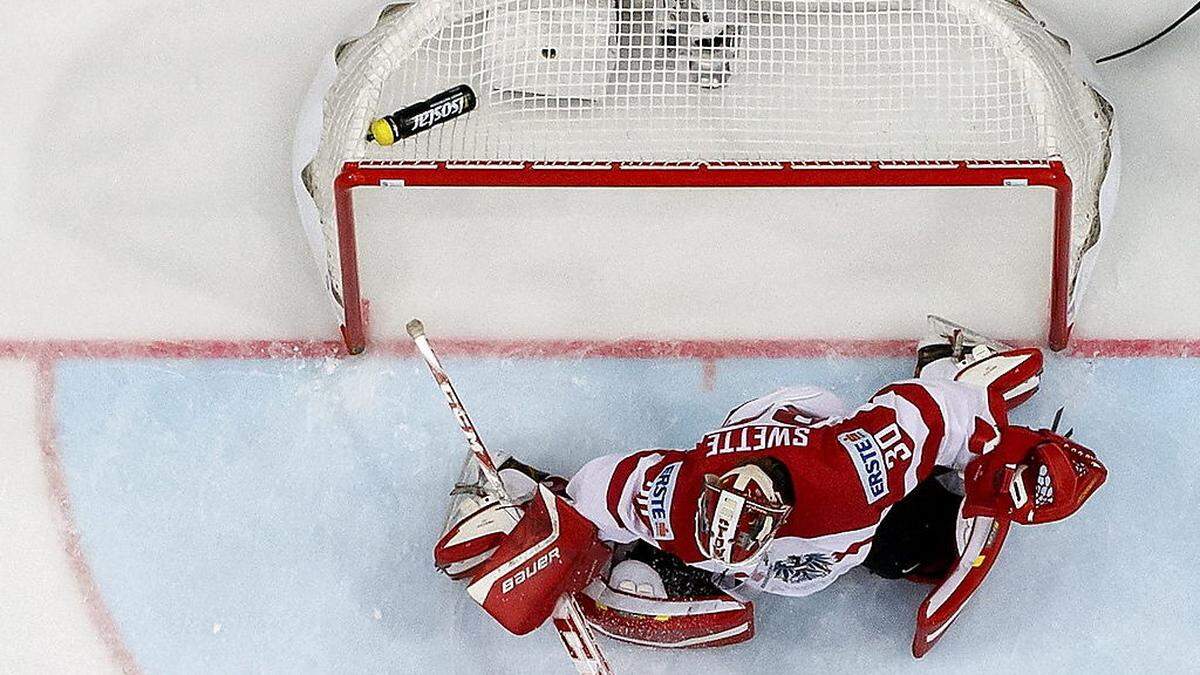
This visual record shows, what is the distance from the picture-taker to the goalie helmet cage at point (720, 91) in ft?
8.38

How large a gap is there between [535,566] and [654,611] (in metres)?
0.29

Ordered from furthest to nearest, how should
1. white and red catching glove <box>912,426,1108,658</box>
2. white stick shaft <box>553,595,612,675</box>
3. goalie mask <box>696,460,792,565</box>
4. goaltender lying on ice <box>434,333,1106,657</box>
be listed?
white stick shaft <box>553,595,612,675</box> < white and red catching glove <box>912,426,1108,658</box> < goaltender lying on ice <box>434,333,1106,657</box> < goalie mask <box>696,460,792,565</box>

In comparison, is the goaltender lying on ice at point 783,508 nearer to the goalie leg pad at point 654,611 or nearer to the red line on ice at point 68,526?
the goalie leg pad at point 654,611

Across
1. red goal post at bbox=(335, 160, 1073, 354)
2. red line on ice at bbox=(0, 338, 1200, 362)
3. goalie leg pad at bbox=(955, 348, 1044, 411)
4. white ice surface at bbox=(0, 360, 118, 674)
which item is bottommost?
white ice surface at bbox=(0, 360, 118, 674)

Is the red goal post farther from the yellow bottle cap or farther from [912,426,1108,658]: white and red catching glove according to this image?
[912,426,1108,658]: white and red catching glove

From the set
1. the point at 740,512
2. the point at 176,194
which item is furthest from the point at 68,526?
the point at 740,512

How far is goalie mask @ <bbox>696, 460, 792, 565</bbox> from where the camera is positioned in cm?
199

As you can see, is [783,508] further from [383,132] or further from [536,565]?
[383,132]

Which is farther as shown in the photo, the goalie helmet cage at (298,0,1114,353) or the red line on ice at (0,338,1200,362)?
the red line on ice at (0,338,1200,362)

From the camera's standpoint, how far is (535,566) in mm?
2447

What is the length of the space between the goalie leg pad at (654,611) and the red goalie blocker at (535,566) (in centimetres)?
14

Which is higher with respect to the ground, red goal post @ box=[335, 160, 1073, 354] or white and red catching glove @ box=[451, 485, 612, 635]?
red goal post @ box=[335, 160, 1073, 354]

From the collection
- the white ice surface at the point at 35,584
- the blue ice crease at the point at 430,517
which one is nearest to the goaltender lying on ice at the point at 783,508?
the blue ice crease at the point at 430,517

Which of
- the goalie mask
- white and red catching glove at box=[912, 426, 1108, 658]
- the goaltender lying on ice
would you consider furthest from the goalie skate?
the goalie mask
